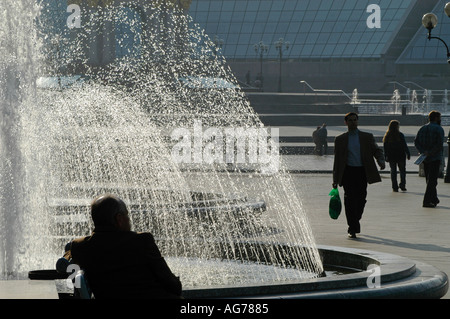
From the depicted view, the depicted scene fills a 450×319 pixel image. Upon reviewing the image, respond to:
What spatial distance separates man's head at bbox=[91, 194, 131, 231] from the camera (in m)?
3.74

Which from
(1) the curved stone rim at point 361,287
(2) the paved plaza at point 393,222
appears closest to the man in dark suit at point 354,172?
(2) the paved plaza at point 393,222

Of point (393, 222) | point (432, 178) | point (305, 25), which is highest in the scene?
point (305, 25)

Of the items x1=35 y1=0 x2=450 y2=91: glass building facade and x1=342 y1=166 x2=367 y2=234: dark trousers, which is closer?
x1=342 y1=166 x2=367 y2=234: dark trousers

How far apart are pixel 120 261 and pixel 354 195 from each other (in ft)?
19.0

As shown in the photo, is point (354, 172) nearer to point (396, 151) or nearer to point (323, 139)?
point (396, 151)

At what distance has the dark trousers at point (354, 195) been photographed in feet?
30.2

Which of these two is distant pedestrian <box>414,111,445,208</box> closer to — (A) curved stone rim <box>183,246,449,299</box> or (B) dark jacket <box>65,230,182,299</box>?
(A) curved stone rim <box>183,246,449,299</box>

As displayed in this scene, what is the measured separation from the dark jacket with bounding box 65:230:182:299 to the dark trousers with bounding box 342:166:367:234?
562 centimetres

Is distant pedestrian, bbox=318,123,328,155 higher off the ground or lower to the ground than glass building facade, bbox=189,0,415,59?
lower

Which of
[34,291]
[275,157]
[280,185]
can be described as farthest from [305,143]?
[34,291]

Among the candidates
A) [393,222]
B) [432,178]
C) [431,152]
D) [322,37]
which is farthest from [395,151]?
[322,37]

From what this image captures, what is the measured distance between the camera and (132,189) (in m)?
11.9

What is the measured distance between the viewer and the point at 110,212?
12.3ft

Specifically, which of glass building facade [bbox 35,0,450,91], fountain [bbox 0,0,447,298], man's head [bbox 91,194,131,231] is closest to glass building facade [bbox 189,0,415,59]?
glass building facade [bbox 35,0,450,91]
